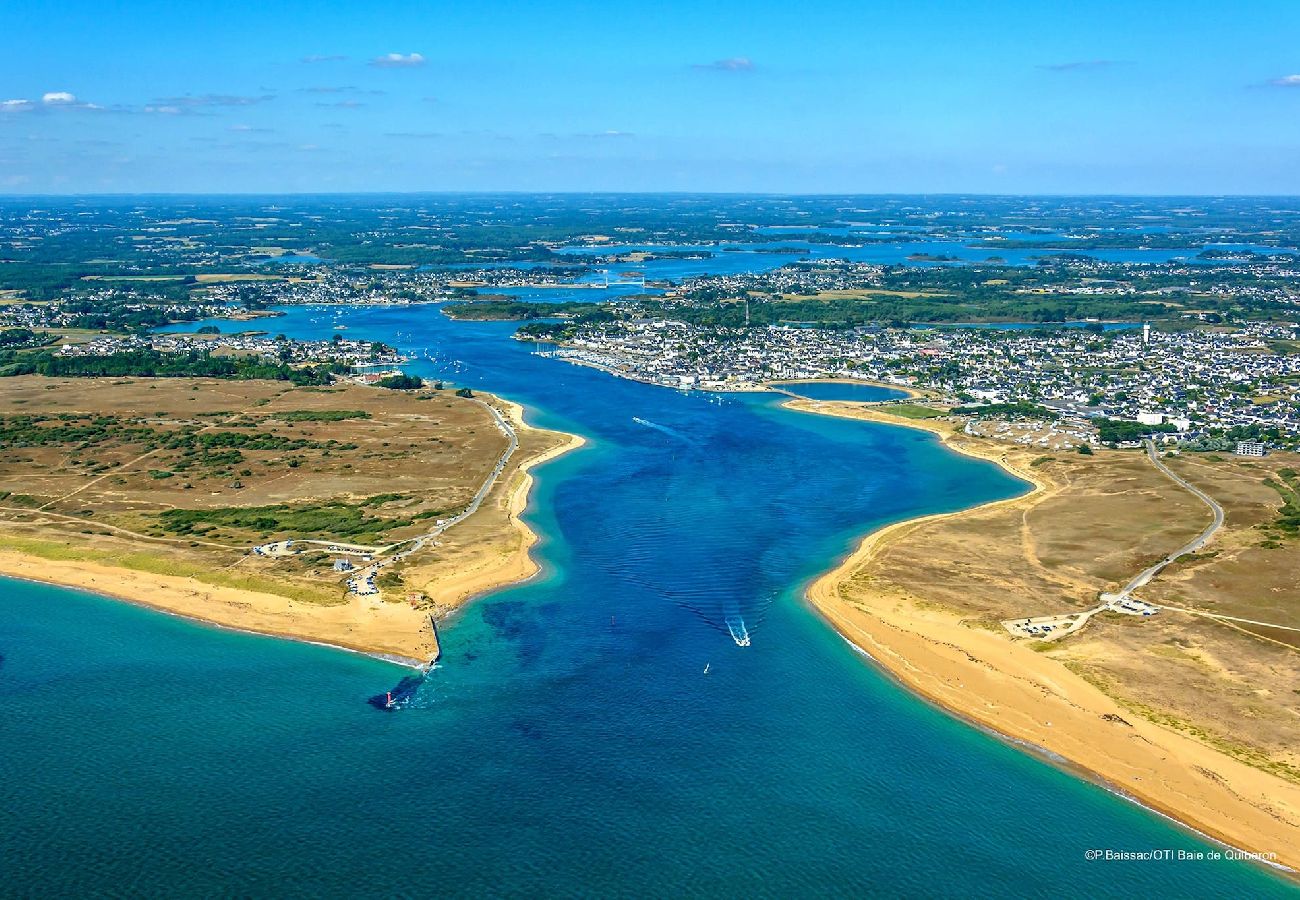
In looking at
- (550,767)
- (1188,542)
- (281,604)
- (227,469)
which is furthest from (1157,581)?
(227,469)

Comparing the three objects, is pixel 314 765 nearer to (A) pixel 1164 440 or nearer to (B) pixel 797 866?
(B) pixel 797 866

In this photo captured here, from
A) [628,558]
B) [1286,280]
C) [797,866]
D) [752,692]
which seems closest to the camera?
[797,866]

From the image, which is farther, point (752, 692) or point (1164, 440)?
point (1164, 440)

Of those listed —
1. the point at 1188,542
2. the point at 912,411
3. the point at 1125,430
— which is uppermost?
the point at 1125,430

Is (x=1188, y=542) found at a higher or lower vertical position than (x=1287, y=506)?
lower

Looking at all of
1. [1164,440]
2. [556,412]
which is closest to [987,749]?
[1164,440]

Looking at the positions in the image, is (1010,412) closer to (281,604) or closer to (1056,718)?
(1056,718)
